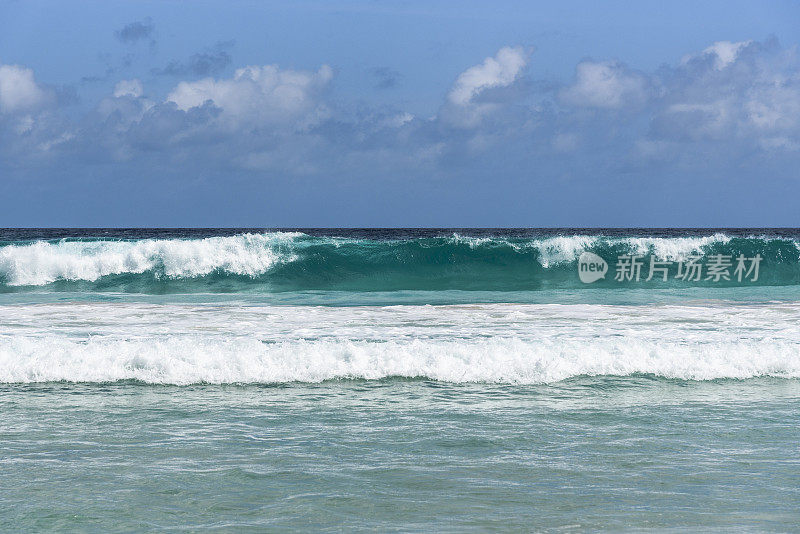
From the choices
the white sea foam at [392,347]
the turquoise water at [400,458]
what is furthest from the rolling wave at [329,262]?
the turquoise water at [400,458]

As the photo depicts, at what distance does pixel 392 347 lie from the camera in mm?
7926

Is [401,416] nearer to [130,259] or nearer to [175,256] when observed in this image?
[175,256]

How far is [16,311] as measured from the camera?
13.2 metres

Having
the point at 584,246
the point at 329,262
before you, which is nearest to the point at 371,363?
the point at 329,262

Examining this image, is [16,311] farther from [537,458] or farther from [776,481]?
[776,481]

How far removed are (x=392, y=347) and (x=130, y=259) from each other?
1530 cm

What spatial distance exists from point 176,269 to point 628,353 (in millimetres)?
15828

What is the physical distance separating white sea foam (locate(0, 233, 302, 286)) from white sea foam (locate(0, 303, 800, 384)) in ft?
29.2

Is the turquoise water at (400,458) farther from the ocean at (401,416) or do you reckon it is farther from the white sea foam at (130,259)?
the white sea foam at (130,259)

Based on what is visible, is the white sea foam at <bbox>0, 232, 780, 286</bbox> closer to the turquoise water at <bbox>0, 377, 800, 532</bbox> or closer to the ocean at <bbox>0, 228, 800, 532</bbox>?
the ocean at <bbox>0, 228, 800, 532</bbox>

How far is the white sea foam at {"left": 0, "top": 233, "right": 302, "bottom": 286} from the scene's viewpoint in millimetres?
20859

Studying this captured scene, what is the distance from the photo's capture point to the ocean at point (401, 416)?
3801 mm

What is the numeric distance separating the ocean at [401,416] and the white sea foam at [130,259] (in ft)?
20.2

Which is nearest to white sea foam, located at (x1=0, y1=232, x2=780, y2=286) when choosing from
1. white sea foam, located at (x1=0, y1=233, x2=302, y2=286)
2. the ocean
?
white sea foam, located at (x1=0, y1=233, x2=302, y2=286)
